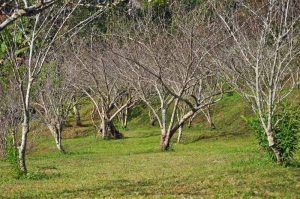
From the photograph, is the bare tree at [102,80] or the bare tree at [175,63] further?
the bare tree at [102,80]

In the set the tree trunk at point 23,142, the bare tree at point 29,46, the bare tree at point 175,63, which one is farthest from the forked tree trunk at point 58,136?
the tree trunk at point 23,142

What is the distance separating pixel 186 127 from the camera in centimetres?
4431

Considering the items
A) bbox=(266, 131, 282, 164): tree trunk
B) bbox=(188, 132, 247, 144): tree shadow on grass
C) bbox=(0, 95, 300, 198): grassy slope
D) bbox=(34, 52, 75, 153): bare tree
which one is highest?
bbox=(34, 52, 75, 153): bare tree

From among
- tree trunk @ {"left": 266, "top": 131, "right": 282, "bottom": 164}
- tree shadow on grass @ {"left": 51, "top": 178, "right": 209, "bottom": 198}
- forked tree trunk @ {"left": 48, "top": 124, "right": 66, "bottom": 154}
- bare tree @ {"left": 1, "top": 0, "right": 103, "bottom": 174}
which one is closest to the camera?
tree shadow on grass @ {"left": 51, "top": 178, "right": 209, "bottom": 198}

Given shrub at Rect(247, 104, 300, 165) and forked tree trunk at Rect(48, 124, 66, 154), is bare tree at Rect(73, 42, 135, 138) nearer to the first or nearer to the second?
forked tree trunk at Rect(48, 124, 66, 154)

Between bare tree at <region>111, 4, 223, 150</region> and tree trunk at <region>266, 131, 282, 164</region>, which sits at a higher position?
bare tree at <region>111, 4, 223, 150</region>

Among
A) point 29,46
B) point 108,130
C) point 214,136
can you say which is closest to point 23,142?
point 29,46

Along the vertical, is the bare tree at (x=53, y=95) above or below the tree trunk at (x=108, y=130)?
above

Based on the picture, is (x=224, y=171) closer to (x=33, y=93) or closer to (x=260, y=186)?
(x=260, y=186)

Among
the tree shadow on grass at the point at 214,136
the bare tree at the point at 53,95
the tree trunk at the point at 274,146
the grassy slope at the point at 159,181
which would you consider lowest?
the tree shadow on grass at the point at 214,136

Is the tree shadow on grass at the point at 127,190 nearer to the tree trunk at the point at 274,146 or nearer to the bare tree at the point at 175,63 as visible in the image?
the tree trunk at the point at 274,146

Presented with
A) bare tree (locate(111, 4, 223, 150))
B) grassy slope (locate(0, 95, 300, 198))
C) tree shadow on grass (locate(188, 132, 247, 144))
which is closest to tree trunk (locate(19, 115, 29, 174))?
grassy slope (locate(0, 95, 300, 198))

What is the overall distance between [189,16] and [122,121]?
21192 mm

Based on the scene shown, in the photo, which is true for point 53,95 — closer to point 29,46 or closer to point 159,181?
point 29,46
